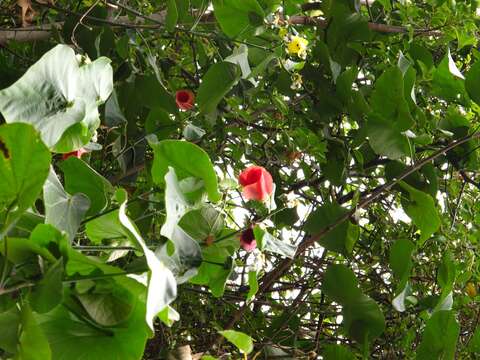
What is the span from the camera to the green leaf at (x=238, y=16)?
1.00m

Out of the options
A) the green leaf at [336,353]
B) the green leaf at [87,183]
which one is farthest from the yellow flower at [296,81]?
the green leaf at [87,183]

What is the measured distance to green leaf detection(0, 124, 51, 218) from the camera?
420 millimetres

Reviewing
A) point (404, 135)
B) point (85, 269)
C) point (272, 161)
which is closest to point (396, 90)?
point (404, 135)

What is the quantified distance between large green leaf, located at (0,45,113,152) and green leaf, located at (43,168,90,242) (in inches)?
Answer: 1.7

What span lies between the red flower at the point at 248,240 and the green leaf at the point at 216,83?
0.29 meters

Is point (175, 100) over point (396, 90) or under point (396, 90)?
under

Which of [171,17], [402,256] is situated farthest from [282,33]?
[402,256]

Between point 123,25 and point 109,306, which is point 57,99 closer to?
point 109,306

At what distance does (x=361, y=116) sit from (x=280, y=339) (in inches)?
20.1

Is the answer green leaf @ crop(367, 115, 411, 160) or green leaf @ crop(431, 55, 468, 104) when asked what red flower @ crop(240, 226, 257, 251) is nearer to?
green leaf @ crop(367, 115, 411, 160)

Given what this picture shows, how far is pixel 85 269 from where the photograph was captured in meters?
0.51

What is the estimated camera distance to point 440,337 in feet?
2.83

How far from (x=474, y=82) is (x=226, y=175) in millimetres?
448

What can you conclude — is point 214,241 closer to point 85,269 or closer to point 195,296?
point 85,269
